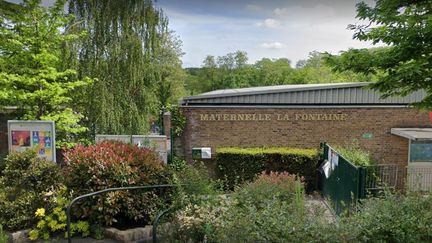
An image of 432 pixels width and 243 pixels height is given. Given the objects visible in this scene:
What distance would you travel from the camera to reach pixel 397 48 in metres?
5.24

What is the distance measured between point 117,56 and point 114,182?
907cm

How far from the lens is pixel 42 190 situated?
6.63 meters

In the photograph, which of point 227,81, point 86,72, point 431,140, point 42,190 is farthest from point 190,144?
point 227,81

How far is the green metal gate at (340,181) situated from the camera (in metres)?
7.80

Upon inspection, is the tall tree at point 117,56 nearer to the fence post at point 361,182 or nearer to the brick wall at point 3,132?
the brick wall at point 3,132

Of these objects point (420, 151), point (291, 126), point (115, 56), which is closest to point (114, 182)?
point (291, 126)

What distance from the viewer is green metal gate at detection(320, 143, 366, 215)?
7.80 meters

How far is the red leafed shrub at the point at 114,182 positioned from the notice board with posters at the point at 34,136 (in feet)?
10.9

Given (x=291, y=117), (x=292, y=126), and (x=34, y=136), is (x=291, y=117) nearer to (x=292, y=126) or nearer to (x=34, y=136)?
(x=292, y=126)

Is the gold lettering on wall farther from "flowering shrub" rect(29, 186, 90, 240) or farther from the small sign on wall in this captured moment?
"flowering shrub" rect(29, 186, 90, 240)

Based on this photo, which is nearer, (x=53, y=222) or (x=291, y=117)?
(x=53, y=222)

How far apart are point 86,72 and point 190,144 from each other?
512 centimetres

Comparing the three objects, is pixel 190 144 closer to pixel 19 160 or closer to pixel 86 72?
pixel 86 72

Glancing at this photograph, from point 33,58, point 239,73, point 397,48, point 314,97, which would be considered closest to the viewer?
point 397,48
